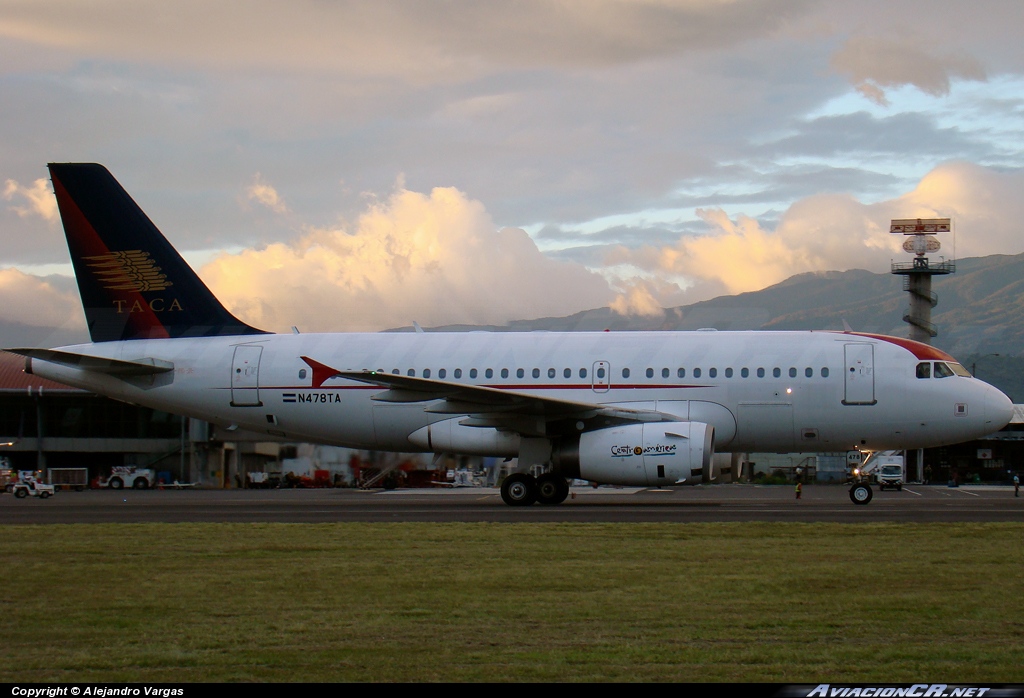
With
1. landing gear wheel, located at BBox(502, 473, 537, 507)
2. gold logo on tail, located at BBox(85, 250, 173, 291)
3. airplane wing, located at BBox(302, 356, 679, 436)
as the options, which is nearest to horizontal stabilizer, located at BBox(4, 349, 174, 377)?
gold logo on tail, located at BBox(85, 250, 173, 291)

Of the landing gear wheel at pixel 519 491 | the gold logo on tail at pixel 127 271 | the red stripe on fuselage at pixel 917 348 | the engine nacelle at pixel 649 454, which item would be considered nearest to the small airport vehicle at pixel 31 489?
the gold logo on tail at pixel 127 271

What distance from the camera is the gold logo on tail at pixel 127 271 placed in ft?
86.3

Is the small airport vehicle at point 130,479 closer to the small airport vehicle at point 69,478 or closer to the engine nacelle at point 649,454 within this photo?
the small airport vehicle at point 69,478

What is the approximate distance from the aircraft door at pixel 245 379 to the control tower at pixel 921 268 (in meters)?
66.8

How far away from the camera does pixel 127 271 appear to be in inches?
1038

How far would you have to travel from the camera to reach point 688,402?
78.5ft

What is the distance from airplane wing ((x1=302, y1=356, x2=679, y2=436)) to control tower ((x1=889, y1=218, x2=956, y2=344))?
6501 cm

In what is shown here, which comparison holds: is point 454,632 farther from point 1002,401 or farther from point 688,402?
point 1002,401

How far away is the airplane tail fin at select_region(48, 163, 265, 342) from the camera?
26.2 meters

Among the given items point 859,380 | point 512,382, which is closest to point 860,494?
point 859,380

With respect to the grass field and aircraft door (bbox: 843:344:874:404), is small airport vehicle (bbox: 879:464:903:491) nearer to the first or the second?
aircraft door (bbox: 843:344:874:404)
